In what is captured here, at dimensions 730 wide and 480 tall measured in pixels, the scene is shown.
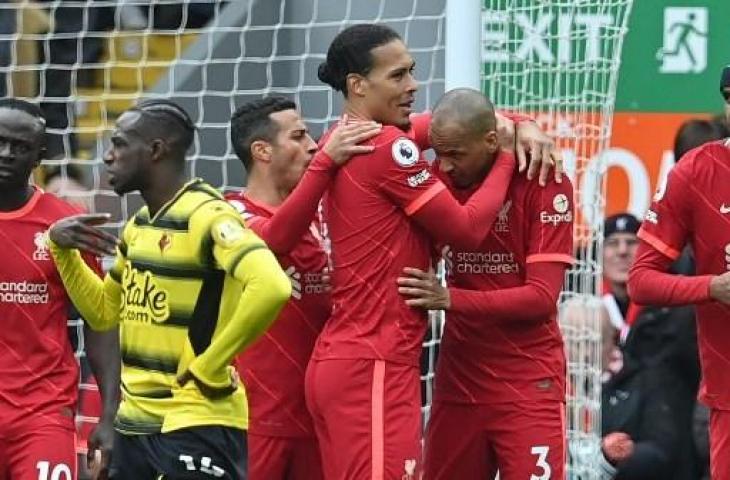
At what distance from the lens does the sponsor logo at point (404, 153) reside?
6125mm

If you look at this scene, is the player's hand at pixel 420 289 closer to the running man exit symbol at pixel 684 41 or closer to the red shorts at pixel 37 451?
the red shorts at pixel 37 451

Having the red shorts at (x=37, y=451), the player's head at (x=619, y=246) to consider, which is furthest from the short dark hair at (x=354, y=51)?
the player's head at (x=619, y=246)

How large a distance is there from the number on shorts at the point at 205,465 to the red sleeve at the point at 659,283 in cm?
153

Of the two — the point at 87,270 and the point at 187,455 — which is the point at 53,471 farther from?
the point at 187,455

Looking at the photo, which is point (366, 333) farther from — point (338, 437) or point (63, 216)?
point (63, 216)

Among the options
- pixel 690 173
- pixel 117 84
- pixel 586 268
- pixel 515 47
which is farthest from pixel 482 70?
pixel 117 84

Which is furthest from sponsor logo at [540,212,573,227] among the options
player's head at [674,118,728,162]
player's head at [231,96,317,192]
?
player's head at [674,118,728,162]

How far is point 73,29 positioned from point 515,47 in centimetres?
261

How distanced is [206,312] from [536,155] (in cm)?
130

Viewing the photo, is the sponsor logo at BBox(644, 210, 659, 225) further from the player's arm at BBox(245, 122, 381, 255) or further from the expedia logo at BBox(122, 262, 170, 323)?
the expedia logo at BBox(122, 262, 170, 323)

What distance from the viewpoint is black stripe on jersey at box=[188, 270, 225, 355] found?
5.83 metres

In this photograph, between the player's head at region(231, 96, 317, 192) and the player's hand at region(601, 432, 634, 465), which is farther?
the player's hand at region(601, 432, 634, 465)

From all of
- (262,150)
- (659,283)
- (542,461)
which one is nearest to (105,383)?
(262,150)

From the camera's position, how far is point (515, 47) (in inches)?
322
